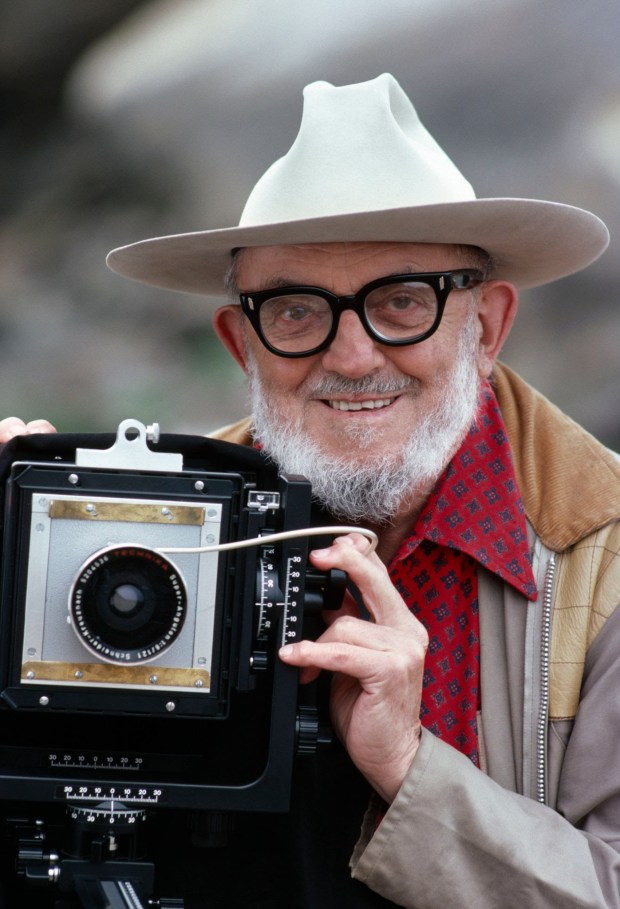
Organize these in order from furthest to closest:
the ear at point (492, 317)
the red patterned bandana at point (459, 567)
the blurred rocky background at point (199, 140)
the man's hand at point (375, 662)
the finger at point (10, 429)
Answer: the blurred rocky background at point (199, 140)
the ear at point (492, 317)
the red patterned bandana at point (459, 567)
the finger at point (10, 429)
the man's hand at point (375, 662)

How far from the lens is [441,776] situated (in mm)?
1460

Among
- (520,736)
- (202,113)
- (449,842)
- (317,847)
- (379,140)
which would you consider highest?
(202,113)

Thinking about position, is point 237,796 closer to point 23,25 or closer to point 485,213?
point 485,213

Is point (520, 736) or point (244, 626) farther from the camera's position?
point (520, 736)

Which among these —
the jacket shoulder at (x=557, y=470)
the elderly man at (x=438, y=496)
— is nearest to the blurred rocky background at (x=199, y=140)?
the elderly man at (x=438, y=496)

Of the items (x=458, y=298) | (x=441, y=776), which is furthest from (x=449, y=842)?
(x=458, y=298)

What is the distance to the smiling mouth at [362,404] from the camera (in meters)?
1.77

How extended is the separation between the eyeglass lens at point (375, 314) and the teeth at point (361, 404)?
0.10 meters

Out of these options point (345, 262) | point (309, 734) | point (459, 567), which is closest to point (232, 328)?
point (345, 262)

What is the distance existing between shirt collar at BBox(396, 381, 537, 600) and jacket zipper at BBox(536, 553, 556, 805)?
0.08 ft

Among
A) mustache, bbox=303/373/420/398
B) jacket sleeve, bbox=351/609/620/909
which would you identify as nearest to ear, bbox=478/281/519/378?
mustache, bbox=303/373/420/398

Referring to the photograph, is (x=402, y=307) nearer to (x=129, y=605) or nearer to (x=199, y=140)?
Answer: (x=129, y=605)

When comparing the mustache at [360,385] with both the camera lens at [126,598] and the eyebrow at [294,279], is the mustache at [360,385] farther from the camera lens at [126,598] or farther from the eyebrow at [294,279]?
the camera lens at [126,598]

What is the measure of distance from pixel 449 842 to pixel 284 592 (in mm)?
412
